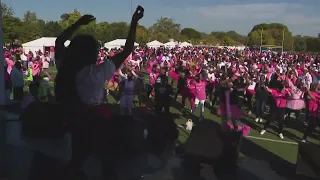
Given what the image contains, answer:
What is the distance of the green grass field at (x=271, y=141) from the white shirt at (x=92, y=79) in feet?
11.0

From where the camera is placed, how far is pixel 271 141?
9.28 m

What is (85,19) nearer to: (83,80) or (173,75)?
(83,80)

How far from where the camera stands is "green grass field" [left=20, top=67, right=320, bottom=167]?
25.6ft

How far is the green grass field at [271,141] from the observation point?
780 centimetres

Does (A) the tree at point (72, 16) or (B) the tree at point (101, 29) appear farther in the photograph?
(B) the tree at point (101, 29)

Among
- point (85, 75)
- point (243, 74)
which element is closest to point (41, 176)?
point (85, 75)

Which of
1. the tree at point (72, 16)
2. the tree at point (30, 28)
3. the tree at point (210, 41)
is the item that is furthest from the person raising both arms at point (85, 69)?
the tree at point (210, 41)

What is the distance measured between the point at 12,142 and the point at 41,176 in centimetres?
201

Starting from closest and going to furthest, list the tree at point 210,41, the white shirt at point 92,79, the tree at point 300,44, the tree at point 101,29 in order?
the white shirt at point 92,79 → the tree at point 101,29 → the tree at point 300,44 → the tree at point 210,41

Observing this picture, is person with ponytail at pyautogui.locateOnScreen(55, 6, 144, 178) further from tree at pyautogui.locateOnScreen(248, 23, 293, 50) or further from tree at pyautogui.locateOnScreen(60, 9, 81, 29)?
tree at pyautogui.locateOnScreen(248, 23, 293, 50)

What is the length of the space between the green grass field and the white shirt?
132 inches

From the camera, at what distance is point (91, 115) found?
324cm

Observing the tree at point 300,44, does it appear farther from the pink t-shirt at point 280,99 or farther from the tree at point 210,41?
the pink t-shirt at point 280,99

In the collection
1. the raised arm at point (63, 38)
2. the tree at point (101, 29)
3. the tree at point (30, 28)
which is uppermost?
the tree at point (30, 28)
